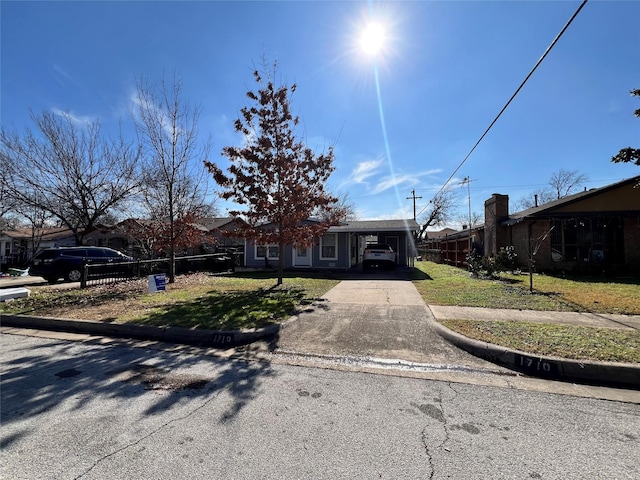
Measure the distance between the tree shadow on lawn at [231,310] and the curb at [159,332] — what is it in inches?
9.8

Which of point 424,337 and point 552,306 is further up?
point 552,306

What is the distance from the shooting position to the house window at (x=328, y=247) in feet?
60.8

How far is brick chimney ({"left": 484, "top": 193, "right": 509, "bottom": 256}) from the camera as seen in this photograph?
17766mm

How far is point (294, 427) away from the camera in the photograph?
9.75 feet

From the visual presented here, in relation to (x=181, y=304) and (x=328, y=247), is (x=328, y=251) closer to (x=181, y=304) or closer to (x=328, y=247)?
(x=328, y=247)

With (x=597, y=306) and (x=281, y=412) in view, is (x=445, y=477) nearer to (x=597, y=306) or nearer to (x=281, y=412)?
(x=281, y=412)

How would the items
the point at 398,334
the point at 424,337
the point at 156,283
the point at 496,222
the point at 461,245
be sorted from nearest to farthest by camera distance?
the point at 424,337
the point at 398,334
the point at 156,283
the point at 496,222
the point at 461,245

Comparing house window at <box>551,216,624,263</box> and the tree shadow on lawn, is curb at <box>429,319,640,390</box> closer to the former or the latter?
the tree shadow on lawn

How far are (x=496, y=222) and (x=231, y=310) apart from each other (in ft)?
51.7

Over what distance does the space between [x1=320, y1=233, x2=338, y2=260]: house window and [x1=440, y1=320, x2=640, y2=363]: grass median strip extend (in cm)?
1240

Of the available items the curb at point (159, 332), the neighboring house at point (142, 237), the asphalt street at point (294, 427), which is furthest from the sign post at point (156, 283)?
the asphalt street at point (294, 427)

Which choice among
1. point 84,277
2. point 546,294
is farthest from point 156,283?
point 546,294

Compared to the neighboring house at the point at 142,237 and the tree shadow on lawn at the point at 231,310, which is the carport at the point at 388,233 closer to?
the neighboring house at the point at 142,237

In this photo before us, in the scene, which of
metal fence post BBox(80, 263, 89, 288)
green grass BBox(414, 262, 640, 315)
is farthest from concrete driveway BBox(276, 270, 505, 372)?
metal fence post BBox(80, 263, 89, 288)
